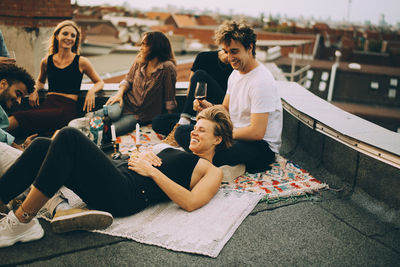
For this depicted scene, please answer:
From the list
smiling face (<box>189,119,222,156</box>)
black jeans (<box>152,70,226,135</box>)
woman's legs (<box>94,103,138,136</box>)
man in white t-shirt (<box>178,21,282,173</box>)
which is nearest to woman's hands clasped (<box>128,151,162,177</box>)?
smiling face (<box>189,119,222,156</box>)

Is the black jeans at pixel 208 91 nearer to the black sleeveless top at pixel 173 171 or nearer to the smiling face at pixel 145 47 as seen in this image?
the smiling face at pixel 145 47

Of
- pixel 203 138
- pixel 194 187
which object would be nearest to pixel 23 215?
pixel 194 187

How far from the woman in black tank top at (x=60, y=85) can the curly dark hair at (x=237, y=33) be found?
2043mm

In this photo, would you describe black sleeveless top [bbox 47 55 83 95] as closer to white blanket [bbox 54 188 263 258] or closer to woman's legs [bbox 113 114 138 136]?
woman's legs [bbox 113 114 138 136]

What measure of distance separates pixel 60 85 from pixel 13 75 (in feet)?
2.80

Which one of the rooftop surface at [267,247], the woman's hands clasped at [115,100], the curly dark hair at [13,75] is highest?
the curly dark hair at [13,75]

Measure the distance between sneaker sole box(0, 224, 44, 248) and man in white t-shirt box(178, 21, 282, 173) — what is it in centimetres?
154

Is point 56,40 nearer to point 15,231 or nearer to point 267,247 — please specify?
point 15,231

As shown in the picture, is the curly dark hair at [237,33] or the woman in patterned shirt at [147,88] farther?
the woman in patterned shirt at [147,88]

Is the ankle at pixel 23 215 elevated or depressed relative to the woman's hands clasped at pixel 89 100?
depressed

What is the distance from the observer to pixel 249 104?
3.25 meters

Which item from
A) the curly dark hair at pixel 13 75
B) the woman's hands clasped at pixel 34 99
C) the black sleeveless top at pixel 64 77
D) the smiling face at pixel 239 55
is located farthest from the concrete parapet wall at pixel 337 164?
the woman's hands clasped at pixel 34 99

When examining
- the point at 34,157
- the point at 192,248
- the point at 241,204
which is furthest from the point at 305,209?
the point at 34,157

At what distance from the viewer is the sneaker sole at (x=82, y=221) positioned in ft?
7.39
